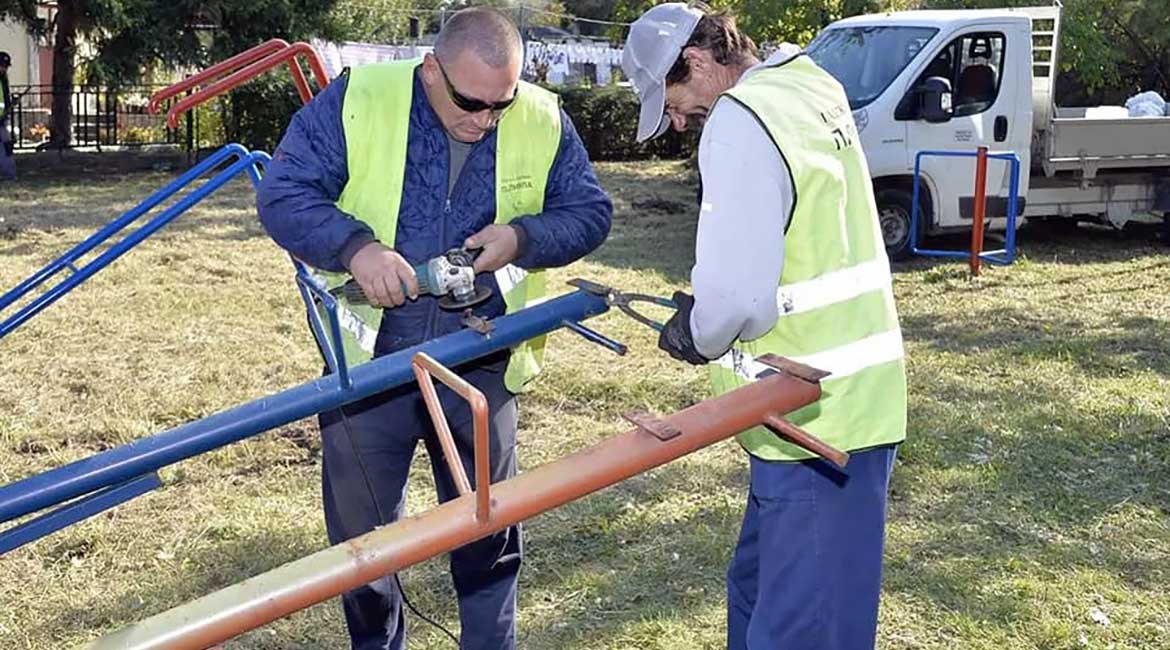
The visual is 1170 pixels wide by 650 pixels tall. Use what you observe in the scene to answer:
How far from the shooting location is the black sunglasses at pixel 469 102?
8.74 feet

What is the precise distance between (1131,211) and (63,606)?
940cm

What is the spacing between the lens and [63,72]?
16297 millimetres

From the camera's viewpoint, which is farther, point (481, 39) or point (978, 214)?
point (978, 214)

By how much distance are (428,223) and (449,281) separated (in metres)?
0.29

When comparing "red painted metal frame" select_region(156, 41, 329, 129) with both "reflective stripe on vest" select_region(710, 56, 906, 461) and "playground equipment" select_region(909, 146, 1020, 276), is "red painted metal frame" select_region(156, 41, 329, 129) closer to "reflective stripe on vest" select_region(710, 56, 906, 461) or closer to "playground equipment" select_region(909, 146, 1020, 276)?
"reflective stripe on vest" select_region(710, 56, 906, 461)

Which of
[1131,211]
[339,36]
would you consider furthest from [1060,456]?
[339,36]

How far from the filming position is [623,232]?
11078mm

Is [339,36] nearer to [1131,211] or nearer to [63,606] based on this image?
[1131,211]

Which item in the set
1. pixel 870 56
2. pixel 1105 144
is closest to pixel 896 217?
pixel 870 56

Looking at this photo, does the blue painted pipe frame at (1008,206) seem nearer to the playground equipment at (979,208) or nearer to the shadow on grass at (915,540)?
the playground equipment at (979,208)

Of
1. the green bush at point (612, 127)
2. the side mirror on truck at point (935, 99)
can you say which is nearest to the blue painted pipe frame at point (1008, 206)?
the side mirror on truck at point (935, 99)

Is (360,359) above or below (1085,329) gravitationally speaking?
above

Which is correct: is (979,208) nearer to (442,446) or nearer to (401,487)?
(401,487)

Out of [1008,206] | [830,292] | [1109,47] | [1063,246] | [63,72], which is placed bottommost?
[1063,246]
